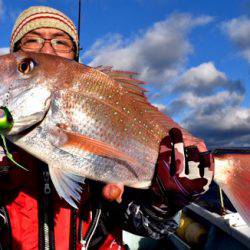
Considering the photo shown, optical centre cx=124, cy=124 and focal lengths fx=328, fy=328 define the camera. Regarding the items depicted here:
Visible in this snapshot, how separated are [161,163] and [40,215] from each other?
4.38 ft

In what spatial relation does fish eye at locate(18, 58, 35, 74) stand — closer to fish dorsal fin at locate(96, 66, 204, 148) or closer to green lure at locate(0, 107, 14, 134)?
green lure at locate(0, 107, 14, 134)

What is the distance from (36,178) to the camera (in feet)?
11.4

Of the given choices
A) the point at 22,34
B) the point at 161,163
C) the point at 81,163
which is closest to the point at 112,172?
the point at 81,163

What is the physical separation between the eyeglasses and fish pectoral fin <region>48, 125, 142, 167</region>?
1.96 m

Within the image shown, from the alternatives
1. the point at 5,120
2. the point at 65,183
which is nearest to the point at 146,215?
the point at 65,183

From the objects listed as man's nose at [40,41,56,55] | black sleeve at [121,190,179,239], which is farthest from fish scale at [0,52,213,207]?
man's nose at [40,41,56,55]

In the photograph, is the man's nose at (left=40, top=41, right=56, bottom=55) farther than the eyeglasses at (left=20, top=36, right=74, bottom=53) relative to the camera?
No

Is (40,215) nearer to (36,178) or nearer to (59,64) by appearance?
(36,178)

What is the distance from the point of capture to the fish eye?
9.10ft

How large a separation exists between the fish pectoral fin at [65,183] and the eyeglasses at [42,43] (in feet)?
6.96

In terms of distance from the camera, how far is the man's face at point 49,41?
430 centimetres

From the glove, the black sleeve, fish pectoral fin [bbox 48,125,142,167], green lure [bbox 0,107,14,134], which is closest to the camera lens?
green lure [bbox 0,107,14,134]

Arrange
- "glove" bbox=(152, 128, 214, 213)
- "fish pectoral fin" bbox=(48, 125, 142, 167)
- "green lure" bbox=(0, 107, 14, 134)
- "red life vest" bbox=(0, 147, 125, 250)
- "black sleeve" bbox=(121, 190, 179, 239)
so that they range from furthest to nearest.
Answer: "black sleeve" bbox=(121, 190, 179, 239)
"red life vest" bbox=(0, 147, 125, 250)
"glove" bbox=(152, 128, 214, 213)
"fish pectoral fin" bbox=(48, 125, 142, 167)
"green lure" bbox=(0, 107, 14, 134)

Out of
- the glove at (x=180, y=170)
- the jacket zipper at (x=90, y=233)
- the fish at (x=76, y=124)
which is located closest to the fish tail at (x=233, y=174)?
the fish at (x=76, y=124)
